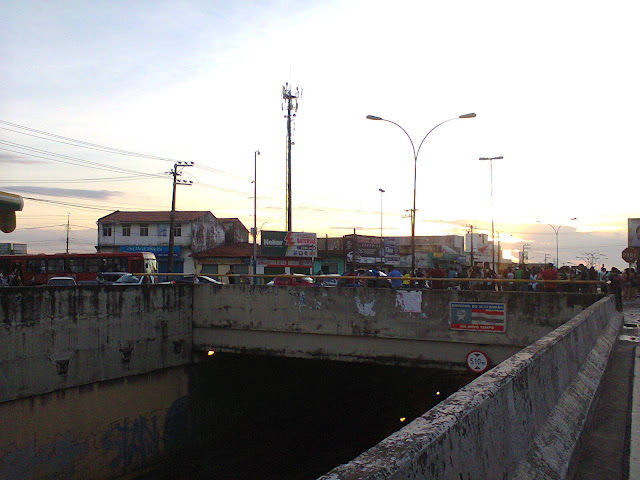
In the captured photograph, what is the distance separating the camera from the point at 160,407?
16969 millimetres

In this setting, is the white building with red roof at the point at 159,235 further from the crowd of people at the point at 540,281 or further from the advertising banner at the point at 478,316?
the advertising banner at the point at 478,316

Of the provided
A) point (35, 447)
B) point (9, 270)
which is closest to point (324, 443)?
point (35, 447)

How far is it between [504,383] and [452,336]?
12029 mm

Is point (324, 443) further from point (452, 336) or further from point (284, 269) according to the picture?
point (284, 269)

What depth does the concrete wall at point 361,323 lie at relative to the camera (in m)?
14.5

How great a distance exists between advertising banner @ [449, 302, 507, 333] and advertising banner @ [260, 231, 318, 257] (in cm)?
3313

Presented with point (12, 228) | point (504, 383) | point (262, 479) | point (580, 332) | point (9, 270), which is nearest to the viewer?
point (504, 383)

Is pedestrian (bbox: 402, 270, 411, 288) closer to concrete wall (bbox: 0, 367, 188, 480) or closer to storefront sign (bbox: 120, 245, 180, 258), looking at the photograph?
concrete wall (bbox: 0, 367, 188, 480)

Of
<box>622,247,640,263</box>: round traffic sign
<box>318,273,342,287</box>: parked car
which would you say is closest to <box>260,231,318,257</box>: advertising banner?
<box>318,273,342,287</box>: parked car

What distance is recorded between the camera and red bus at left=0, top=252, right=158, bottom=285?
1448 inches

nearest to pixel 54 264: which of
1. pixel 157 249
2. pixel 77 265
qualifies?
pixel 77 265

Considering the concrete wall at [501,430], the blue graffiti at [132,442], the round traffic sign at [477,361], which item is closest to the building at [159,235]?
the blue graffiti at [132,442]

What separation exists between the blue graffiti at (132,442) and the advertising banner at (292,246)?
31.8 metres

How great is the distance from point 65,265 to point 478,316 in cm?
3070
